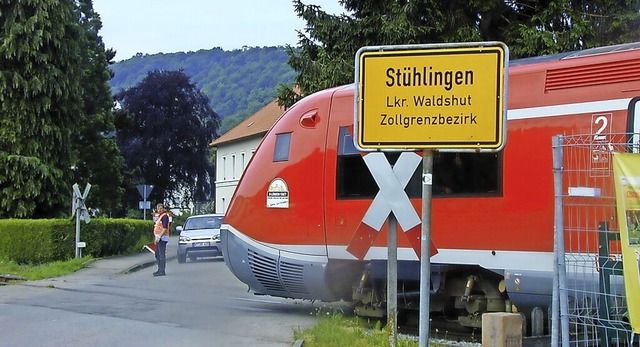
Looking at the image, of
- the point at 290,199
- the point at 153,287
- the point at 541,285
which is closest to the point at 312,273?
the point at 290,199

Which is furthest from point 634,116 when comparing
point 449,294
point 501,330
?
point 501,330

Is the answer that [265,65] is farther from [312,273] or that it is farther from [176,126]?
[312,273]

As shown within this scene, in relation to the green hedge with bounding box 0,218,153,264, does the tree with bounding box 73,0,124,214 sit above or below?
above

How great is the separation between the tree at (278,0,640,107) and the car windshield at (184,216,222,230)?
8564 millimetres

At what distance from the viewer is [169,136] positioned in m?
67.2

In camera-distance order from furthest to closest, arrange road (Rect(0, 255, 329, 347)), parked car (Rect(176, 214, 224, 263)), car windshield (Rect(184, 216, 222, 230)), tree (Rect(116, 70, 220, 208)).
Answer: tree (Rect(116, 70, 220, 208)) → car windshield (Rect(184, 216, 222, 230)) → parked car (Rect(176, 214, 224, 263)) → road (Rect(0, 255, 329, 347))

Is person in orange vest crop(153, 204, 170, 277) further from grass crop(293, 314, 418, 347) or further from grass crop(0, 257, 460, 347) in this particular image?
grass crop(293, 314, 418, 347)

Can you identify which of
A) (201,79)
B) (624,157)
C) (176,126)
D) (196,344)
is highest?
(201,79)

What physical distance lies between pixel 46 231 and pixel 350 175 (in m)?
16.3

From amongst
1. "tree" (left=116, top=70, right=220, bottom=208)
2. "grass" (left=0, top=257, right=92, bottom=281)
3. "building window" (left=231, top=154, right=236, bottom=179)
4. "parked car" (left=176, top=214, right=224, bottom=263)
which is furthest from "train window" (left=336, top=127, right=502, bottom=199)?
"building window" (left=231, top=154, right=236, bottom=179)

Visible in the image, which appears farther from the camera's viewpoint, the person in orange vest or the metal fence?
the person in orange vest

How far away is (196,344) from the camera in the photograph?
32.5 ft

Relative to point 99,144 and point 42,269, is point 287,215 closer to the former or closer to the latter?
point 42,269

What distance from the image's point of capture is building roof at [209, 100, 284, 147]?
2389 inches
